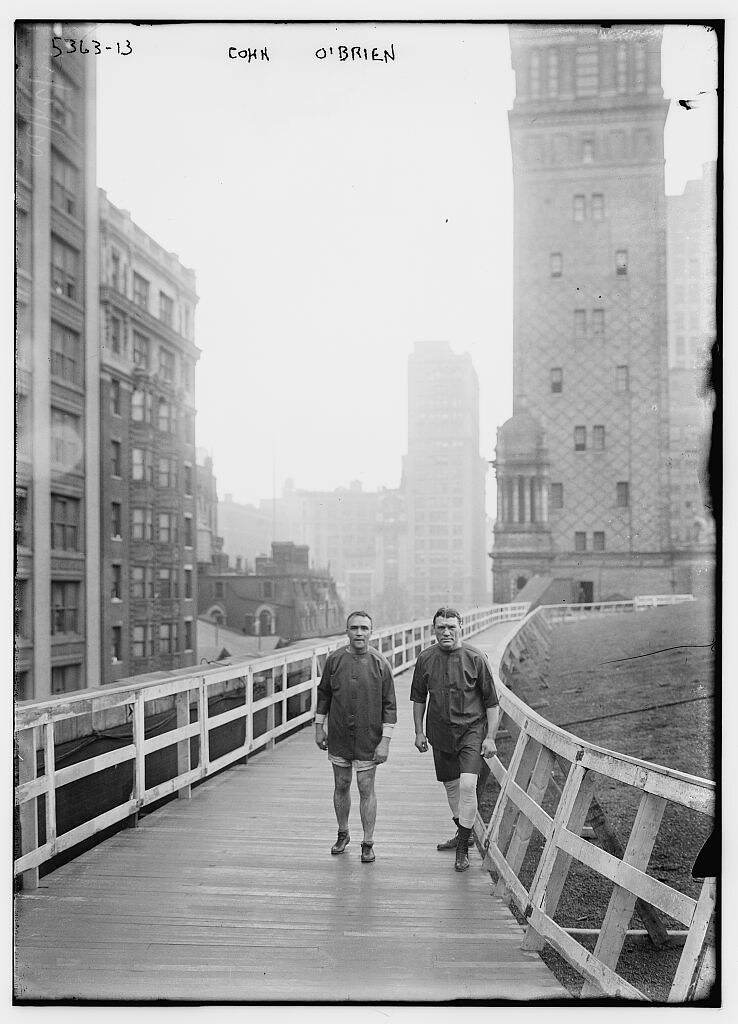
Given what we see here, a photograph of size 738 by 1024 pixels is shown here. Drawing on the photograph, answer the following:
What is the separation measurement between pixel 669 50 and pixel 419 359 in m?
3.69

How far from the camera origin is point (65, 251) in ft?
30.7

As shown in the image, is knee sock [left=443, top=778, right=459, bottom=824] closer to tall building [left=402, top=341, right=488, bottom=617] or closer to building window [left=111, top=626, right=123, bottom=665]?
tall building [left=402, top=341, right=488, bottom=617]

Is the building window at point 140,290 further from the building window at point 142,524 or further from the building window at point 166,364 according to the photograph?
the building window at point 142,524

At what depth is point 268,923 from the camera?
485 centimetres

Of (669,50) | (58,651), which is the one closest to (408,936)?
(669,50)

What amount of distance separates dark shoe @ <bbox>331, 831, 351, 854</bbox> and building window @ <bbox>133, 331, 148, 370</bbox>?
6716mm

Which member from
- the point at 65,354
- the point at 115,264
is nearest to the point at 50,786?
the point at 65,354

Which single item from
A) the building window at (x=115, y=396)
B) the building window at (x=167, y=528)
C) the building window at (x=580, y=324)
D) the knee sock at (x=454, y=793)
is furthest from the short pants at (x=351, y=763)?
the building window at (x=580, y=324)

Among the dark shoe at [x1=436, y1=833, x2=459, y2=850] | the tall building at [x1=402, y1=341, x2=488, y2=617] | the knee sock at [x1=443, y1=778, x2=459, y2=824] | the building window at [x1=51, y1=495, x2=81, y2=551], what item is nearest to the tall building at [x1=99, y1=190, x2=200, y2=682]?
the building window at [x1=51, y1=495, x2=81, y2=551]

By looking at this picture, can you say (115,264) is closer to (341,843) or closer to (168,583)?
(168,583)

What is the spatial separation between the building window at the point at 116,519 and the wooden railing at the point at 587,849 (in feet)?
49.4

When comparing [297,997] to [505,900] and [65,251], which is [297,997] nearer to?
[505,900]

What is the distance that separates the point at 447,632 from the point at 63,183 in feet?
17.2

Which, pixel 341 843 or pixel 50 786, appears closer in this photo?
pixel 50 786
